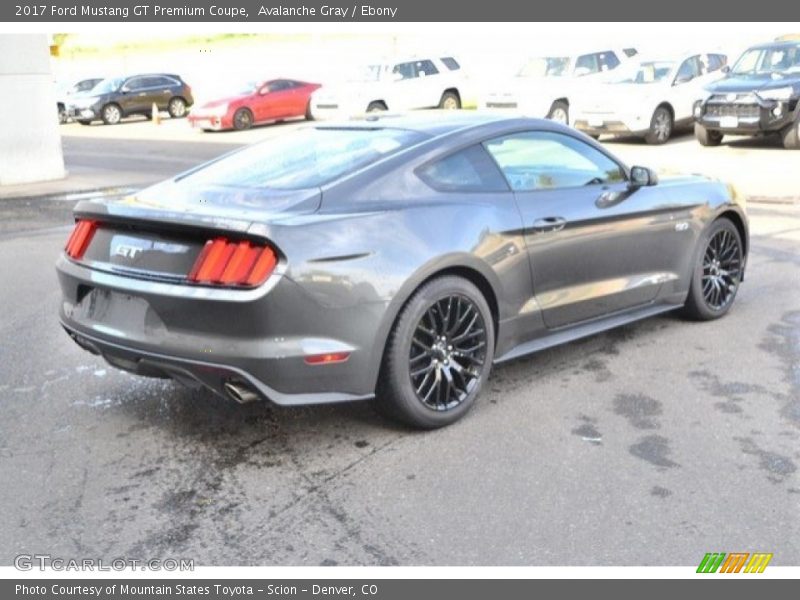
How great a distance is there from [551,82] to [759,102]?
18.1ft

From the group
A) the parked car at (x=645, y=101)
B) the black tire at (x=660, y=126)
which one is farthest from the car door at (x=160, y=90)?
the black tire at (x=660, y=126)

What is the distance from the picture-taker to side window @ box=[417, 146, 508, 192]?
4910mm

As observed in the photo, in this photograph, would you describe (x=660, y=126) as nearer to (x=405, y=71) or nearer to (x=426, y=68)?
(x=405, y=71)

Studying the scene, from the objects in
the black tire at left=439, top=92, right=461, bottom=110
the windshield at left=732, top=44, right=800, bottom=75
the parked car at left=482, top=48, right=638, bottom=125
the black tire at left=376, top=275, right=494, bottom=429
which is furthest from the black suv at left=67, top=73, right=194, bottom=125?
the black tire at left=376, top=275, right=494, bottom=429

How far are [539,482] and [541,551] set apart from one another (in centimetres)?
61

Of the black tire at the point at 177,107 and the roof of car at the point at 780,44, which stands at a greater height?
the roof of car at the point at 780,44

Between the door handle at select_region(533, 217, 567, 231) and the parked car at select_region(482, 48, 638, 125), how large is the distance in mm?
15300

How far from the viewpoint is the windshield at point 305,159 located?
483cm

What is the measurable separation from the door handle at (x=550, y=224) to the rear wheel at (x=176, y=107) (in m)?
31.7

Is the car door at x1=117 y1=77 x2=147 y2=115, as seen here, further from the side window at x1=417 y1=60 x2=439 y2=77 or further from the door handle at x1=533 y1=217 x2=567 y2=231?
the door handle at x1=533 y1=217 x2=567 y2=231

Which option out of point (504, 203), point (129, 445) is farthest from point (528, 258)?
point (129, 445)

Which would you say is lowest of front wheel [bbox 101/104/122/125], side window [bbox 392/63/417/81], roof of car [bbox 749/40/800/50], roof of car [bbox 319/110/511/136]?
front wheel [bbox 101/104/122/125]

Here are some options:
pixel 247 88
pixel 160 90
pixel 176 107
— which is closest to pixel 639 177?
pixel 247 88

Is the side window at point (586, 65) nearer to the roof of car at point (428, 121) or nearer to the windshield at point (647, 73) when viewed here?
the windshield at point (647, 73)
